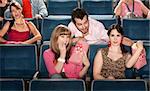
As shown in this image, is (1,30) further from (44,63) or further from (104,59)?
(104,59)

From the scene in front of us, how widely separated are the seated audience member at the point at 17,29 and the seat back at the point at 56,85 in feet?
3.35

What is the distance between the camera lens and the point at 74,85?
2822 mm

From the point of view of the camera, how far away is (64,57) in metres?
3.14

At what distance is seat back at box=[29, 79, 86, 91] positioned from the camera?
281cm

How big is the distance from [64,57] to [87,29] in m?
0.53

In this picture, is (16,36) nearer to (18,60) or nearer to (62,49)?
(18,60)

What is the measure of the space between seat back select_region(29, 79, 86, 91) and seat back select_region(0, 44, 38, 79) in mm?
599

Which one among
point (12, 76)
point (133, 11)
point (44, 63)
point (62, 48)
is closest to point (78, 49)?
point (62, 48)

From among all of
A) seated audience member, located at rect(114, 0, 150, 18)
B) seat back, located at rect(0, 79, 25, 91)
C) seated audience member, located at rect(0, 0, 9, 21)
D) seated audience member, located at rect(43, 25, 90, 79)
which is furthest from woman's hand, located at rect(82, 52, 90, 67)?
seated audience member, located at rect(0, 0, 9, 21)

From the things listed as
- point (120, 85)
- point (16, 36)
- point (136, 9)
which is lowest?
point (120, 85)

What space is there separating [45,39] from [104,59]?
36.2 inches

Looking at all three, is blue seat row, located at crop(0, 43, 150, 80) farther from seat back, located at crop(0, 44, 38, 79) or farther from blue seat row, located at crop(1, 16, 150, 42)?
blue seat row, located at crop(1, 16, 150, 42)

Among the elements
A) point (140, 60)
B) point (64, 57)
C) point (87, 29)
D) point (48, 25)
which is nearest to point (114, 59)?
point (140, 60)

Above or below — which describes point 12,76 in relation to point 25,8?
below
